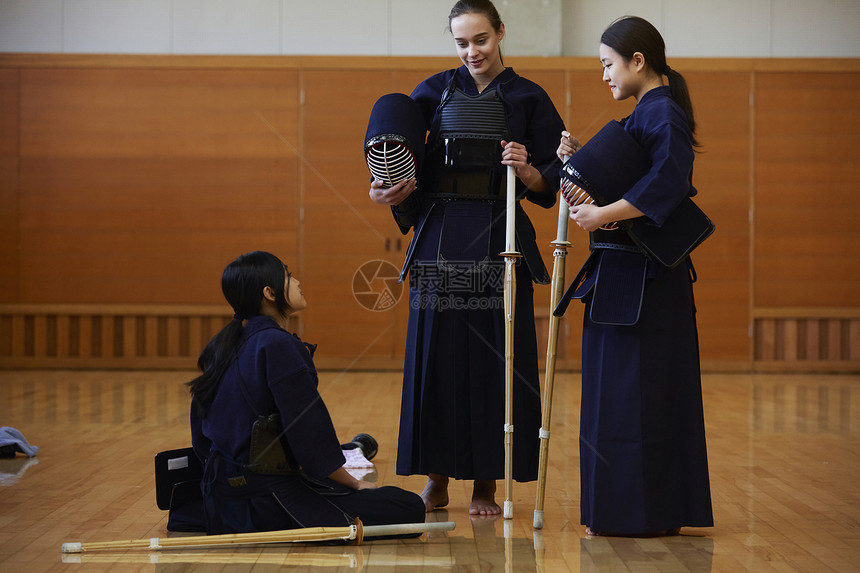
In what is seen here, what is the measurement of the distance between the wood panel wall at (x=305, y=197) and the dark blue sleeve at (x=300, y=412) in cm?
456

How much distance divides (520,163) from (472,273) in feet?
1.21

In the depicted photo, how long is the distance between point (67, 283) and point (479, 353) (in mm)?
5209

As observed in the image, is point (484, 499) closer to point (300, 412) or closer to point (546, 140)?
point (300, 412)

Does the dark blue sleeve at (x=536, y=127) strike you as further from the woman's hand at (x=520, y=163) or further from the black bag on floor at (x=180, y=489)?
the black bag on floor at (x=180, y=489)

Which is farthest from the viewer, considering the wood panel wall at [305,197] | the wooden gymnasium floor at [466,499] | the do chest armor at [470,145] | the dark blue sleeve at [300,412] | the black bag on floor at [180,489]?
the wood panel wall at [305,197]

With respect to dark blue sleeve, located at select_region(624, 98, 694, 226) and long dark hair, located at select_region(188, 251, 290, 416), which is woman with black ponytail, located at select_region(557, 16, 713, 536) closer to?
dark blue sleeve, located at select_region(624, 98, 694, 226)

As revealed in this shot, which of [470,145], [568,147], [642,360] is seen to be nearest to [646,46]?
[568,147]

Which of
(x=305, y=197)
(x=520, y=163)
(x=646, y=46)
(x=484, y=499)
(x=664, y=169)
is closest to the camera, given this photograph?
(x=664, y=169)

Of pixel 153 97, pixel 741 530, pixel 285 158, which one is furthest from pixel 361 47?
pixel 741 530

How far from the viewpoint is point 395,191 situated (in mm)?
2586

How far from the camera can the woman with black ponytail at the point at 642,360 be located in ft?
7.38

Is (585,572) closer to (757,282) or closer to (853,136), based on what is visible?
(757,282)

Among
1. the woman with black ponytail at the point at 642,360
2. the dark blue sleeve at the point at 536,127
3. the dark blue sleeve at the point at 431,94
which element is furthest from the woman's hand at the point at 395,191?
the woman with black ponytail at the point at 642,360

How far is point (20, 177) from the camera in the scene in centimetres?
683
